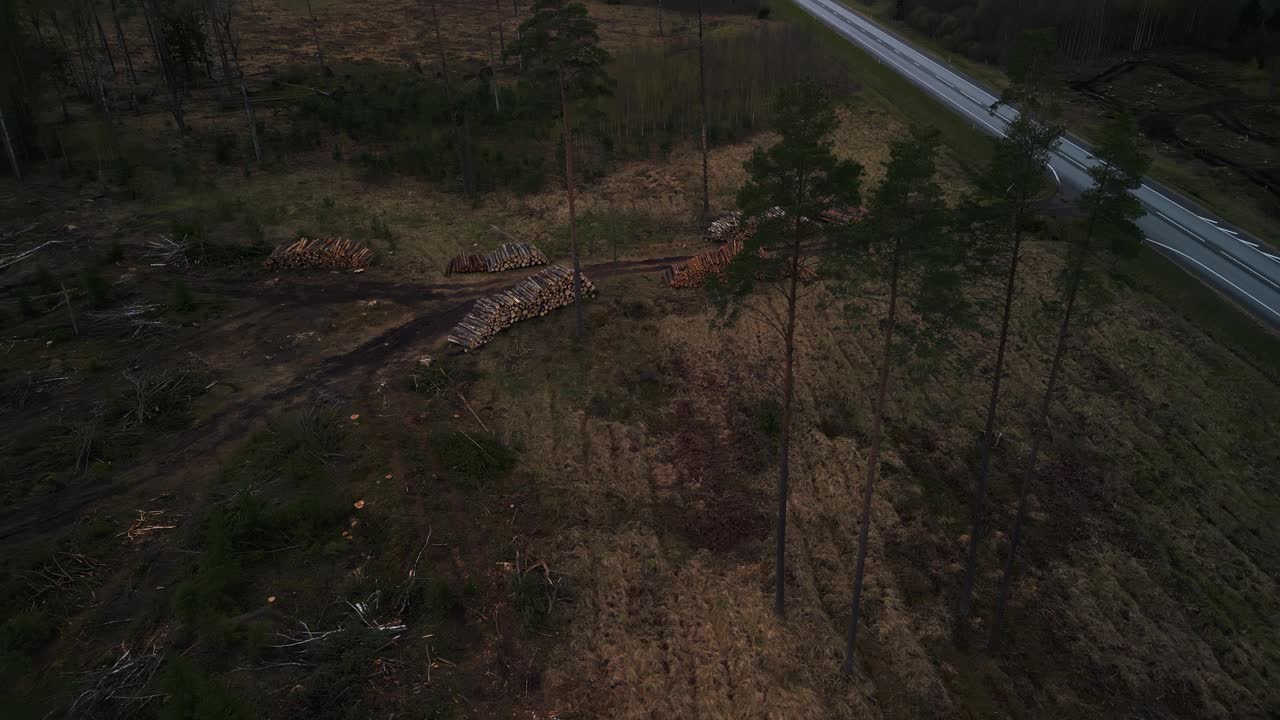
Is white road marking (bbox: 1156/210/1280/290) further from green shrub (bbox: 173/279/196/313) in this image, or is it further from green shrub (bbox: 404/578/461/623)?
green shrub (bbox: 173/279/196/313)

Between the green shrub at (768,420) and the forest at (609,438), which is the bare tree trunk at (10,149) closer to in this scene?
the forest at (609,438)

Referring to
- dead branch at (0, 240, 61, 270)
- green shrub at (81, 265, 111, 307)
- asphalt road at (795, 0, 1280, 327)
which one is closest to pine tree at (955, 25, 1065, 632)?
asphalt road at (795, 0, 1280, 327)

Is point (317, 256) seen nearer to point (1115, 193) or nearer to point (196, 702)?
point (196, 702)

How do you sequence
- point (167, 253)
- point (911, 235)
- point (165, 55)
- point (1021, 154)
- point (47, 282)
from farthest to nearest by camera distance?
point (165, 55) → point (167, 253) → point (47, 282) → point (1021, 154) → point (911, 235)

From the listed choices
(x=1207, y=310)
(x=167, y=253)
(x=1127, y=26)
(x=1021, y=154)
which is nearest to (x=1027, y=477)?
(x=1021, y=154)

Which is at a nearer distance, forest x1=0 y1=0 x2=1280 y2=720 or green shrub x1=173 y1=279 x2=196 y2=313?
forest x1=0 y1=0 x2=1280 y2=720

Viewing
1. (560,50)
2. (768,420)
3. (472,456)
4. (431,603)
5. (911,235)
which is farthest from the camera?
(768,420)
